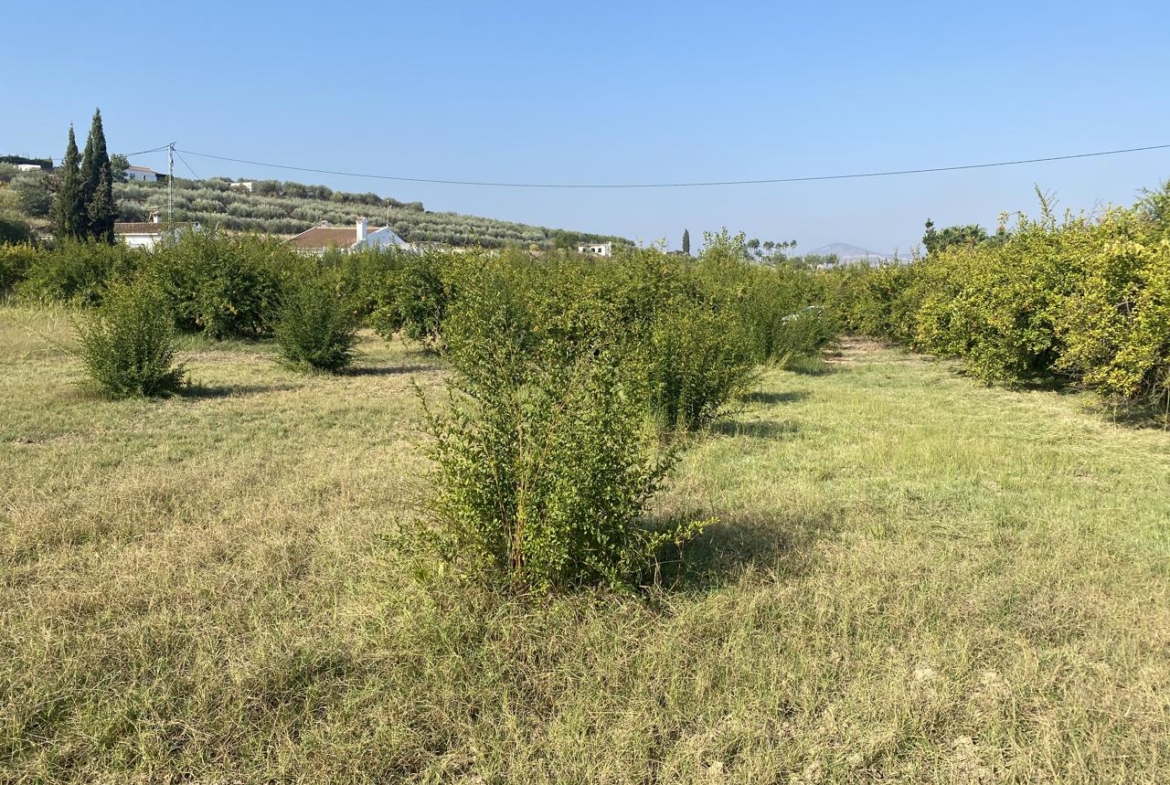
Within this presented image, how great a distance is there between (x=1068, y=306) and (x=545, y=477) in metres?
8.38

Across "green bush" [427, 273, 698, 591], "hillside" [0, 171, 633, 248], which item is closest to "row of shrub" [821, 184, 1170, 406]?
"green bush" [427, 273, 698, 591]

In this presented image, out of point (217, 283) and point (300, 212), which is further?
point (300, 212)

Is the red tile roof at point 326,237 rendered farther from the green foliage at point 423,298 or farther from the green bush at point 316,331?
the green bush at point 316,331

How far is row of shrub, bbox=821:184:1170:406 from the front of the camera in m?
7.57

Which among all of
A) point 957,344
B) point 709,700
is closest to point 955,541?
point 709,700

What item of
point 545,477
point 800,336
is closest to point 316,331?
point 800,336

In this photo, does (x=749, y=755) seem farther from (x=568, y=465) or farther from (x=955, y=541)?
(x=955, y=541)

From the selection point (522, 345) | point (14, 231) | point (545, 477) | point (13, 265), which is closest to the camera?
point (545, 477)

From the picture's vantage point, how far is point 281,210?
55.2 metres

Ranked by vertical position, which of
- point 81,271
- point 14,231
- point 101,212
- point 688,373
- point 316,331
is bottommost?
point 688,373

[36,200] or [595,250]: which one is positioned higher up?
[36,200]

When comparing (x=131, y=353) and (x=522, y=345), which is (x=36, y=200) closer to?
(x=131, y=353)

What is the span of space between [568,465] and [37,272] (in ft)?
64.0

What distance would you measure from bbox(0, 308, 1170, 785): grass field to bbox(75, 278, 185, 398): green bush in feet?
9.19
